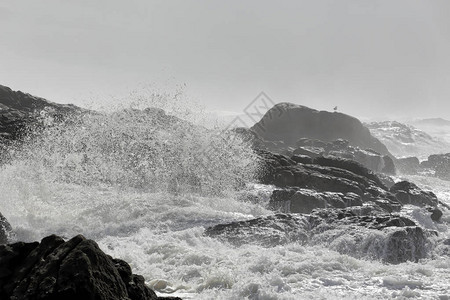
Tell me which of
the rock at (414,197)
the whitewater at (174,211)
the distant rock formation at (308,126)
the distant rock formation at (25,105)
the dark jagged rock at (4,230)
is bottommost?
the dark jagged rock at (4,230)

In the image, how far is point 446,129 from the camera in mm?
146625

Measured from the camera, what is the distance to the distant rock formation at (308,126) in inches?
2788

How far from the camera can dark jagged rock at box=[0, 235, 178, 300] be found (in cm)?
626

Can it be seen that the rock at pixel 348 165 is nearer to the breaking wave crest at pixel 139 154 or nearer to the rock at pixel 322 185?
the rock at pixel 322 185

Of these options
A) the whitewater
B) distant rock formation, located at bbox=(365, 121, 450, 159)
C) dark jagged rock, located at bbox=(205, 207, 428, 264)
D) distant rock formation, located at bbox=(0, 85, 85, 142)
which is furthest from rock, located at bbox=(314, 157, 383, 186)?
distant rock formation, located at bbox=(365, 121, 450, 159)

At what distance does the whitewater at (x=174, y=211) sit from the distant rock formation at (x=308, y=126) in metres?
39.7

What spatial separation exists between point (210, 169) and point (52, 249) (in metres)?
18.8

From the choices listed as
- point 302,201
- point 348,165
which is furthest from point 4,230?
point 348,165

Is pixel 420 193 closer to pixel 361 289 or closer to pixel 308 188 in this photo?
pixel 308 188

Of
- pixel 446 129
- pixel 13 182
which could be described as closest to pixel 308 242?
pixel 13 182

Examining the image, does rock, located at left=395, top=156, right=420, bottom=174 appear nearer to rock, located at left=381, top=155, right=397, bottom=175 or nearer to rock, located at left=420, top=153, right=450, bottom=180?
rock, located at left=420, top=153, right=450, bottom=180

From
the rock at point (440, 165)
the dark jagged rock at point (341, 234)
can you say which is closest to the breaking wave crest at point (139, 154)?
the dark jagged rock at point (341, 234)

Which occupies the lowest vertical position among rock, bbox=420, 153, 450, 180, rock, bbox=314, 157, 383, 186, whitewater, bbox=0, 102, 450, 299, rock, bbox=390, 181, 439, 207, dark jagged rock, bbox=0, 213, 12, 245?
dark jagged rock, bbox=0, 213, 12, 245

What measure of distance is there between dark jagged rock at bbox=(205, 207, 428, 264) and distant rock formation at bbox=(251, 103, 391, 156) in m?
51.9
